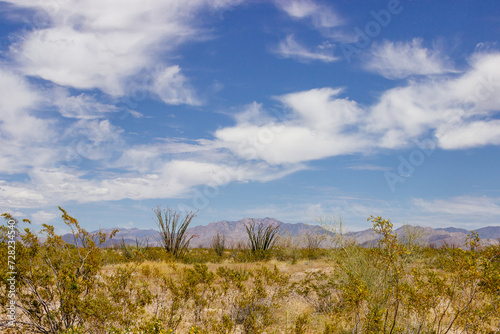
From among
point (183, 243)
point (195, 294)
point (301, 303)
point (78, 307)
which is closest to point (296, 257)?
point (183, 243)

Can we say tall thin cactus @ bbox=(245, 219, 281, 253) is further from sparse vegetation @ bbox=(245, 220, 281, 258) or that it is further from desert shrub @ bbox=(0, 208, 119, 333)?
desert shrub @ bbox=(0, 208, 119, 333)

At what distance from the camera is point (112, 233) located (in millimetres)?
6574

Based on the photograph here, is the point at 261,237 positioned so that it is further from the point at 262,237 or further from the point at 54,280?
the point at 54,280

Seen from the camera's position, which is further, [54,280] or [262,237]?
[262,237]

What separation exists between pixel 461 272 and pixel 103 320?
5539 millimetres

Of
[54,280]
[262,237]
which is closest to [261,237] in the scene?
[262,237]

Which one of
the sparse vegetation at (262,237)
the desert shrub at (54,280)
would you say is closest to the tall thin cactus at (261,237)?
the sparse vegetation at (262,237)

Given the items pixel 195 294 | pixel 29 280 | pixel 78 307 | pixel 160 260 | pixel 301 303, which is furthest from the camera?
pixel 160 260

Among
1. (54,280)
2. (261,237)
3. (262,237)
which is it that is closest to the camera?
(54,280)

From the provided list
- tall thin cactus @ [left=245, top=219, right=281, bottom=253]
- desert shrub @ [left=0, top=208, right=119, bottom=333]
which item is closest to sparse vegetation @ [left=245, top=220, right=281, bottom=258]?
tall thin cactus @ [left=245, top=219, right=281, bottom=253]

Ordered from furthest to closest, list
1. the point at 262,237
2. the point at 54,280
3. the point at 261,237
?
the point at 261,237 → the point at 262,237 → the point at 54,280

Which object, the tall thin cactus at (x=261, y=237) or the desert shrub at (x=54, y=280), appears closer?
the desert shrub at (x=54, y=280)

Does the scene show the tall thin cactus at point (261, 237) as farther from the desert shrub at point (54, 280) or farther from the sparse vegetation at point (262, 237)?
the desert shrub at point (54, 280)

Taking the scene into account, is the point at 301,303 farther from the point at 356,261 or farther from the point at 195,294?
the point at 195,294
